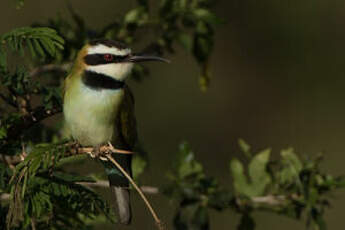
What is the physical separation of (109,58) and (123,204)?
54cm

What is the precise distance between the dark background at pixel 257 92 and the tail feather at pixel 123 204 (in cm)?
285

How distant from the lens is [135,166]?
2688 mm

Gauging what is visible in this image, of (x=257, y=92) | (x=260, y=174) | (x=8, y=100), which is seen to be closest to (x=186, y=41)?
(x=260, y=174)

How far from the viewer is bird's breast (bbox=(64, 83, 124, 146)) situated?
2.43 m

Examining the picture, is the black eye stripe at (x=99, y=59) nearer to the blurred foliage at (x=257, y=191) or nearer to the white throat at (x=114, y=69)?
the white throat at (x=114, y=69)

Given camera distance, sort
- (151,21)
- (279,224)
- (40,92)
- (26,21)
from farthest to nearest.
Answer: (279,224)
(26,21)
(151,21)
(40,92)

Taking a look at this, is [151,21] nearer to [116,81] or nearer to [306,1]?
[116,81]

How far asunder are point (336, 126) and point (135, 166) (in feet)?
12.5

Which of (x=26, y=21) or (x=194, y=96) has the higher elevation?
(x=26, y=21)

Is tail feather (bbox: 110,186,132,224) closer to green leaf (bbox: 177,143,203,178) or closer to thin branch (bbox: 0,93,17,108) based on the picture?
green leaf (bbox: 177,143,203,178)

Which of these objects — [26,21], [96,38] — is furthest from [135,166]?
[26,21]

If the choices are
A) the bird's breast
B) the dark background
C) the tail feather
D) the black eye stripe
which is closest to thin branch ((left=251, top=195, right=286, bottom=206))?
the tail feather

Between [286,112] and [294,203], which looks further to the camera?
[286,112]

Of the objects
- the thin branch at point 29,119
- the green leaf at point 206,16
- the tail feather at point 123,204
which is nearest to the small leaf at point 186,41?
the green leaf at point 206,16
